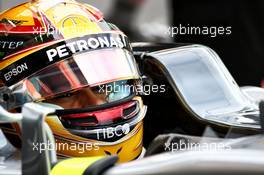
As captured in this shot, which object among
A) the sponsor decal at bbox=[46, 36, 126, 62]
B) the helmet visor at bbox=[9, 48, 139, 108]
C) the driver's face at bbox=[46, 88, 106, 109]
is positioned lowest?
the driver's face at bbox=[46, 88, 106, 109]

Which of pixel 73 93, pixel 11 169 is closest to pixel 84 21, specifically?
pixel 73 93

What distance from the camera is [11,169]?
2.10 m

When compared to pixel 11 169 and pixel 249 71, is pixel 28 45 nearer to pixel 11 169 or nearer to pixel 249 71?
pixel 11 169

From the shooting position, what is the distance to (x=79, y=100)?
8.10 ft

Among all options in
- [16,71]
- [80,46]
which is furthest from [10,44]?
[80,46]

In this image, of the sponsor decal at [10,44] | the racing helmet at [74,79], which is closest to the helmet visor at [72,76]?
the racing helmet at [74,79]

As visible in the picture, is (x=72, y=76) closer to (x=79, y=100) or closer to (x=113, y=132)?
(x=79, y=100)

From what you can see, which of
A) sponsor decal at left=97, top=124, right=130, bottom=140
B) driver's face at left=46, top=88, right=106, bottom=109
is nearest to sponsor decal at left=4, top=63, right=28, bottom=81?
driver's face at left=46, top=88, right=106, bottom=109

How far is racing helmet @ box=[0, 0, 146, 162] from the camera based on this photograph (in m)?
2.40

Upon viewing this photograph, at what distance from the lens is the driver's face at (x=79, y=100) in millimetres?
2451

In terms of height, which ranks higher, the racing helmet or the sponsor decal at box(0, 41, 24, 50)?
the sponsor decal at box(0, 41, 24, 50)

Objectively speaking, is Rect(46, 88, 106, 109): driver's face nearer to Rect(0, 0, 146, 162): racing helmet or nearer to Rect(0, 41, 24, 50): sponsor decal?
Rect(0, 0, 146, 162): racing helmet

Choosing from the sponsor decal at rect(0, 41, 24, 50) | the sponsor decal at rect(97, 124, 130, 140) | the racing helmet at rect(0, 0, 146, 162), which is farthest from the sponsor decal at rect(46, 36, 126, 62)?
the sponsor decal at rect(97, 124, 130, 140)

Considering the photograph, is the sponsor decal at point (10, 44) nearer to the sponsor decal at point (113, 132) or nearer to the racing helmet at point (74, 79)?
the racing helmet at point (74, 79)
